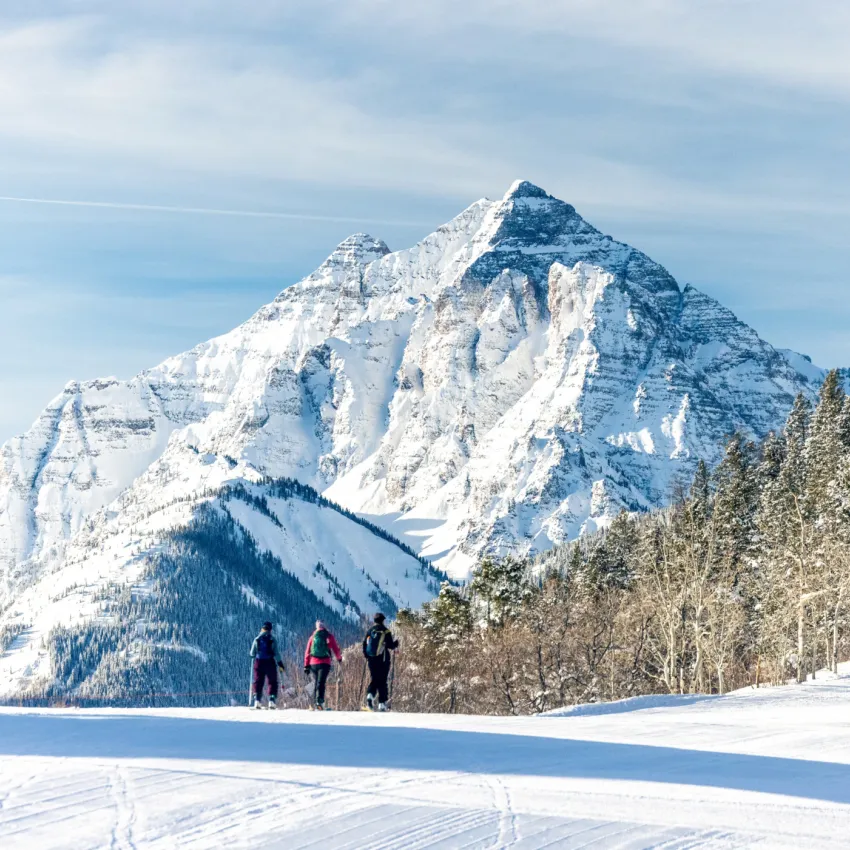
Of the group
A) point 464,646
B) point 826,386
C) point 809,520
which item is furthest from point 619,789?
point 826,386

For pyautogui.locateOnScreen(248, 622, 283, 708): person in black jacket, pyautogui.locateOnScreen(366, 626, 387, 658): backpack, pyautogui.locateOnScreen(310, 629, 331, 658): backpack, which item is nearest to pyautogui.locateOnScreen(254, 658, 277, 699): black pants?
pyautogui.locateOnScreen(248, 622, 283, 708): person in black jacket

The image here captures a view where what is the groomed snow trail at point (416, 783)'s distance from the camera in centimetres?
1112

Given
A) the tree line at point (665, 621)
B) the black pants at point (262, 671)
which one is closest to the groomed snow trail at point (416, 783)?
the black pants at point (262, 671)

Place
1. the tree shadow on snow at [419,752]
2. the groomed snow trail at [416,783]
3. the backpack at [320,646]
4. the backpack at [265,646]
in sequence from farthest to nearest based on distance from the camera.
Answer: the backpack at [265,646] → the backpack at [320,646] → the tree shadow on snow at [419,752] → the groomed snow trail at [416,783]

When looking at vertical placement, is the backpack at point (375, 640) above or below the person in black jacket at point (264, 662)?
above

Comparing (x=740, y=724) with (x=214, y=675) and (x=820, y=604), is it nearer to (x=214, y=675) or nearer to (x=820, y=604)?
(x=820, y=604)

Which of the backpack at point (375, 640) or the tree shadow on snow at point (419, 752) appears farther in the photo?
the backpack at point (375, 640)

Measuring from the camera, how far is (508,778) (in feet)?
45.4

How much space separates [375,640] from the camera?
2364 centimetres

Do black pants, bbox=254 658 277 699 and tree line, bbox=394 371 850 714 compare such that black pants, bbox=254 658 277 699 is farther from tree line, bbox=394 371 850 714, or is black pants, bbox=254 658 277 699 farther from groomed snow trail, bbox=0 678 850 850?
tree line, bbox=394 371 850 714

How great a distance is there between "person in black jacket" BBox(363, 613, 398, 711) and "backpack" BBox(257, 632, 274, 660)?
192 cm

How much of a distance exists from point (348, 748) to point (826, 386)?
6759cm

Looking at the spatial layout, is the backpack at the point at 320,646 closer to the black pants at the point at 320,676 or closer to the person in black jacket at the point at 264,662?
the black pants at the point at 320,676

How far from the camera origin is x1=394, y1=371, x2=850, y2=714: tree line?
44.6m
